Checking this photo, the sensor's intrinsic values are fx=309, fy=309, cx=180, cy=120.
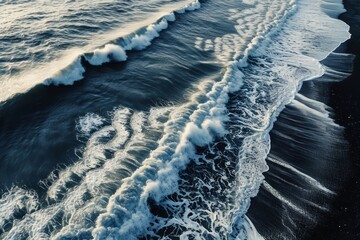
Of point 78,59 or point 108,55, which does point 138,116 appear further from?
point 108,55

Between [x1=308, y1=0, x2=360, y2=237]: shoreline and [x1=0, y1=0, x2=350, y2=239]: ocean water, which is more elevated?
[x1=0, y1=0, x2=350, y2=239]: ocean water

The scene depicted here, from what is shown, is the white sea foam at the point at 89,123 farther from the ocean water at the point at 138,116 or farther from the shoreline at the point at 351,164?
the shoreline at the point at 351,164

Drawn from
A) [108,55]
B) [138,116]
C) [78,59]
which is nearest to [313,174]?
[138,116]

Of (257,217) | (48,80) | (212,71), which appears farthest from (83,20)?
(257,217)

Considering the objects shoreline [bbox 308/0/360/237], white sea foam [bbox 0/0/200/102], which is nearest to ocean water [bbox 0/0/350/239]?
white sea foam [bbox 0/0/200/102]

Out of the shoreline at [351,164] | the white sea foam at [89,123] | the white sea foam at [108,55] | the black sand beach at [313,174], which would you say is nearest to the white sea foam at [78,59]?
the white sea foam at [108,55]

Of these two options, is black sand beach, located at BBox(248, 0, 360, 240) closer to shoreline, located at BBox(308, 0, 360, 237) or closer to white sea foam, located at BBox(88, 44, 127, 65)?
shoreline, located at BBox(308, 0, 360, 237)

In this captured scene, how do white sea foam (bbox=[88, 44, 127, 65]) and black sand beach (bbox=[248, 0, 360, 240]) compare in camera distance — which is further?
white sea foam (bbox=[88, 44, 127, 65])

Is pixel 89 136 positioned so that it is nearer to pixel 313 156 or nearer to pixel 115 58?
pixel 115 58
